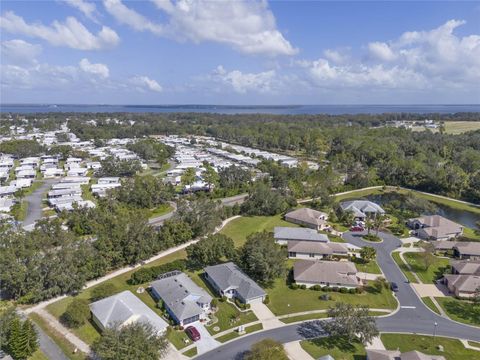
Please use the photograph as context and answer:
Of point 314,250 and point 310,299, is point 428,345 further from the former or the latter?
point 314,250

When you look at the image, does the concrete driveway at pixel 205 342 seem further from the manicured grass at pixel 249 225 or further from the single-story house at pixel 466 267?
the single-story house at pixel 466 267

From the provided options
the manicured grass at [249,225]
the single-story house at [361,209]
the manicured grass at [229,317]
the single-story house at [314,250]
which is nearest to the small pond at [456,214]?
the single-story house at [361,209]

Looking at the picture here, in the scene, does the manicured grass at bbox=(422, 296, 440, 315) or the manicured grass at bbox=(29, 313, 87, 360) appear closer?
the manicured grass at bbox=(29, 313, 87, 360)

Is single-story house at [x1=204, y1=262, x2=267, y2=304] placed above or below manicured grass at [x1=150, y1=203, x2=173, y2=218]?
above

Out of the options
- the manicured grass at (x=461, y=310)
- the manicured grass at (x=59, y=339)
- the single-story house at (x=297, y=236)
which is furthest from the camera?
the single-story house at (x=297, y=236)

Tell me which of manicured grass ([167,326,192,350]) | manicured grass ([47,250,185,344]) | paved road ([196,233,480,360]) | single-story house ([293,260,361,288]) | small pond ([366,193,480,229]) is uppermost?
single-story house ([293,260,361,288])

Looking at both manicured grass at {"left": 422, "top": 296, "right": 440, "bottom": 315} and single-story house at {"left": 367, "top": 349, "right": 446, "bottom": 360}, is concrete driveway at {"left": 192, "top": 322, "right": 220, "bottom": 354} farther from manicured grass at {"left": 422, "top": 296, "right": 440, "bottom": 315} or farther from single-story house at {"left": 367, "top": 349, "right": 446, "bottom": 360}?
manicured grass at {"left": 422, "top": 296, "right": 440, "bottom": 315}

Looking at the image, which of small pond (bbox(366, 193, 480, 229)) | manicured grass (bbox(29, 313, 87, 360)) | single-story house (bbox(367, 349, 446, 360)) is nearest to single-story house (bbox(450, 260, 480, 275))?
single-story house (bbox(367, 349, 446, 360))

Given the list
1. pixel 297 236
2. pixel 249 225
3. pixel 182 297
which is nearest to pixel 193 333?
pixel 182 297

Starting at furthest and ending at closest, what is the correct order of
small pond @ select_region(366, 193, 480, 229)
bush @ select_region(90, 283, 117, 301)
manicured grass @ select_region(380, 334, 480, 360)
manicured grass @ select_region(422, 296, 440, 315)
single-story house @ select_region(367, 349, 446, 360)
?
small pond @ select_region(366, 193, 480, 229), manicured grass @ select_region(422, 296, 440, 315), bush @ select_region(90, 283, 117, 301), manicured grass @ select_region(380, 334, 480, 360), single-story house @ select_region(367, 349, 446, 360)
